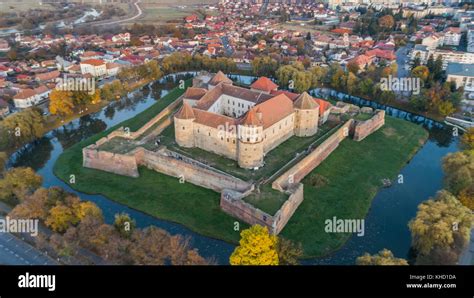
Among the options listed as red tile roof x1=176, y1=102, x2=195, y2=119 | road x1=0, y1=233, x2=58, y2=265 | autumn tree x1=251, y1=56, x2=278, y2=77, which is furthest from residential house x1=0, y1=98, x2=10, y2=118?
autumn tree x1=251, y1=56, x2=278, y2=77

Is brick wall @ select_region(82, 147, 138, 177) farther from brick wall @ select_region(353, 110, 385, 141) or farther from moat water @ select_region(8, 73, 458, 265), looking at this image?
brick wall @ select_region(353, 110, 385, 141)

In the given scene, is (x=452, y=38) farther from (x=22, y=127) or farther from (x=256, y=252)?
(x=22, y=127)

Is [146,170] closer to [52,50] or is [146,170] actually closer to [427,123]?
[427,123]

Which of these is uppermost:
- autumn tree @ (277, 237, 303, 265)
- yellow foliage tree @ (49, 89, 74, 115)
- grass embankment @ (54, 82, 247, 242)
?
yellow foliage tree @ (49, 89, 74, 115)

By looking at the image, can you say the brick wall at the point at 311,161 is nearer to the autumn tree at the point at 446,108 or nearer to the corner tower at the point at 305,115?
the corner tower at the point at 305,115

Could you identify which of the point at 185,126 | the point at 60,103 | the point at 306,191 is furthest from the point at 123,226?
the point at 60,103

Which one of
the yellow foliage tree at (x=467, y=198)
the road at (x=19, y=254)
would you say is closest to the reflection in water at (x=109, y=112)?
the road at (x=19, y=254)

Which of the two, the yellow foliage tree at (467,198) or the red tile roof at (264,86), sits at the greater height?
the red tile roof at (264,86)
